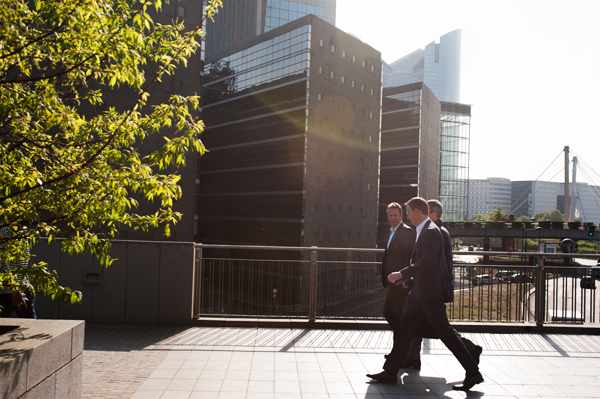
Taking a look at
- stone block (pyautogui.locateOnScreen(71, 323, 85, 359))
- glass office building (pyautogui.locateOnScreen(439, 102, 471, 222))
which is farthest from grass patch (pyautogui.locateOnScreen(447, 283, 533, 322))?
glass office building (pyautogui.locateOnScreen(439, 102, 471, 222))

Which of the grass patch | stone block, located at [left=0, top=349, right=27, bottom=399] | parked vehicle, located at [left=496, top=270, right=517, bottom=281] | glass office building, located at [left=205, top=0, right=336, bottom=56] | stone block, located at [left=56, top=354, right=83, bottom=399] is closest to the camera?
stone block, located at [left=0, top=349, right=27, bottom=399]

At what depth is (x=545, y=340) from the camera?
671 centimetres

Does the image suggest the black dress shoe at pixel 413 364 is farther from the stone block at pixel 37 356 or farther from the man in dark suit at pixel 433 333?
the stone block at pixel 37 356

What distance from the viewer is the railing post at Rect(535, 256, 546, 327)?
7230 mm

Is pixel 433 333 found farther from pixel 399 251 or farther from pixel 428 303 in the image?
pixel 399 251

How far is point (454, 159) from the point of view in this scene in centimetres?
9906

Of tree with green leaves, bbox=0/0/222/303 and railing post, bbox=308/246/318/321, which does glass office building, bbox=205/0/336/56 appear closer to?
railing post, bbox=308/246/318/321

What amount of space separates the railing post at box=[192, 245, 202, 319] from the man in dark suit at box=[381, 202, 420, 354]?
10.3 feet

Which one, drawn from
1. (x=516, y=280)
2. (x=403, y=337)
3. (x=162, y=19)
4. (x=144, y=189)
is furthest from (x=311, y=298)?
(x=162, y=19)

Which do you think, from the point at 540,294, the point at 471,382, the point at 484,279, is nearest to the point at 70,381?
the point at 471,382

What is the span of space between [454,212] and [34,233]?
101572 millimetres

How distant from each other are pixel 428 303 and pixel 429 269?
36 centimetres

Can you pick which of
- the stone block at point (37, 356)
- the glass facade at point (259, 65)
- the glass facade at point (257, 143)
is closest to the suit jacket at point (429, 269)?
the stone block at point (37, 356)

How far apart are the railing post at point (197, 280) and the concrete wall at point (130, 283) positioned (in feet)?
0.48
